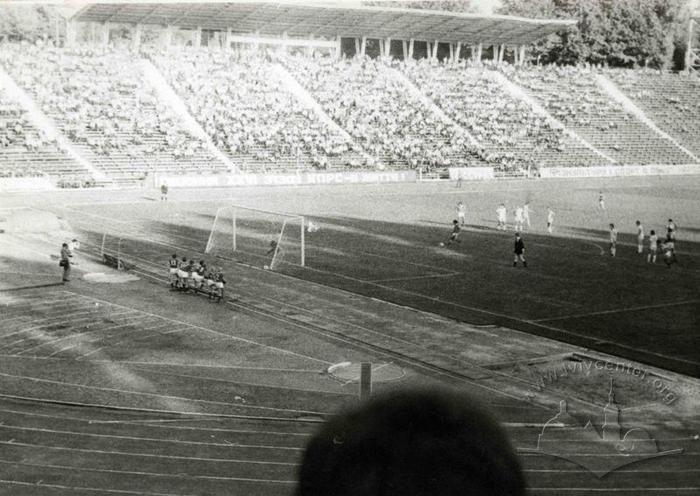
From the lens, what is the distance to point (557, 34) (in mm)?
101500

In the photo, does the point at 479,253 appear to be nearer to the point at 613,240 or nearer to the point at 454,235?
the point at 454,235

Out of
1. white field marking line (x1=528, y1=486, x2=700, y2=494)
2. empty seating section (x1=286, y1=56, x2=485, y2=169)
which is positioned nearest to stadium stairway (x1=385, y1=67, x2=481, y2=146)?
empty seating section (x1=286, y1=56, x2=485, y2=169)

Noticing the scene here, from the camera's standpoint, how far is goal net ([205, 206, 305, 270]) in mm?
32156

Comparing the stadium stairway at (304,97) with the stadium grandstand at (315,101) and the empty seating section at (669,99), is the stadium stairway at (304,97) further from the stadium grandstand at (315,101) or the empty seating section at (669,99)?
the empty seating section at (669,99)

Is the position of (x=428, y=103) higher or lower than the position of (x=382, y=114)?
higher

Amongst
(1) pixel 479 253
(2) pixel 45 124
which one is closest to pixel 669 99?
(2) pixel 45 124

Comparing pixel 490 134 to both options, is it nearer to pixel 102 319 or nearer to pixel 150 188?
pixel 150 188

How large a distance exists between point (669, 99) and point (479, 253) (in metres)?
58.8

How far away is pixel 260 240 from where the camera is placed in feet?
120

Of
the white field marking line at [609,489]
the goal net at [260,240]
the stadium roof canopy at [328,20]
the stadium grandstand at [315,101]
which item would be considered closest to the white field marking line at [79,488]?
the white field marking line at [609,489]

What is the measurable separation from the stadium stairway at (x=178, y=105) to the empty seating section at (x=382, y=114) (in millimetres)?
11368

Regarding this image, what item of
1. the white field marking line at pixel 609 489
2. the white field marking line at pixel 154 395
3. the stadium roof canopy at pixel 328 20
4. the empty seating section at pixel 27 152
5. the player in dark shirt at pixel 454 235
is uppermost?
the stadium roof canopy at pixel 328 20

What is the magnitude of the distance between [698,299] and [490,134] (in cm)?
4978

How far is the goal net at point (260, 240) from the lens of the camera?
105 ft
